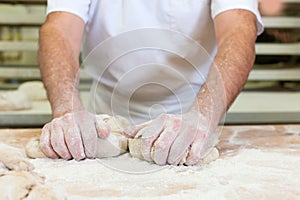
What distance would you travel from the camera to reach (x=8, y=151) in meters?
1.09

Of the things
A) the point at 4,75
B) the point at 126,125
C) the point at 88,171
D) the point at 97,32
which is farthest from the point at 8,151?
the point at 4,75

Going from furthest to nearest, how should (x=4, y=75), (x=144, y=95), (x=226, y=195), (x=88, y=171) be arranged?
(x=4, y=75), (x=144, y=95), (x=88, y=171), (x=226, y=195)

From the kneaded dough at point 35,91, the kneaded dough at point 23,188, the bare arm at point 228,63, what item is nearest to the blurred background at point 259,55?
the kneaded dough at point 35,91

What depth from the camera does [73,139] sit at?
114 centimetres

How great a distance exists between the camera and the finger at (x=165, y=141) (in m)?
1.08

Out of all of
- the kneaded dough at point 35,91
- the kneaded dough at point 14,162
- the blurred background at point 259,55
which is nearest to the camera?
the kneaded dough at point 14,162

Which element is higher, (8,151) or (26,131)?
(8,151)

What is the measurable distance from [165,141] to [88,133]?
7.9 inches

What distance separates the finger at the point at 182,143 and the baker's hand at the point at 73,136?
0.19 m

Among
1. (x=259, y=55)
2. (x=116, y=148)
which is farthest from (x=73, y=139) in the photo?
(x=259, y=55)

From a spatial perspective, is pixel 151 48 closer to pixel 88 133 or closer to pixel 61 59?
pixel 61 59

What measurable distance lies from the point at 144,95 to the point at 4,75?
4.21 feet

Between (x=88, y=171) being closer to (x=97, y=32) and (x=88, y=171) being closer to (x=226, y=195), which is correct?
(x=226, y=195)

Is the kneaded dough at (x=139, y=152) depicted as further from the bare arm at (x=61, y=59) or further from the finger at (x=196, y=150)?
the bare arm at (x=61, y=59)
